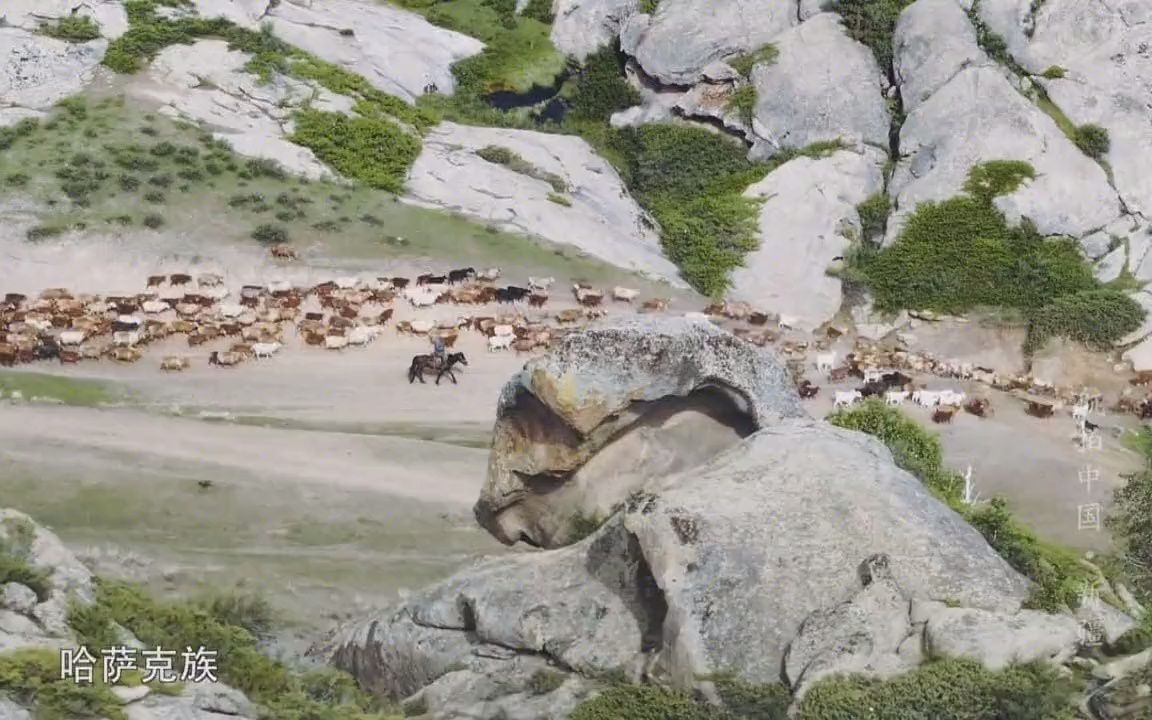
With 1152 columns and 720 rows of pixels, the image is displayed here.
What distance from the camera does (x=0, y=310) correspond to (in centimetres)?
4400

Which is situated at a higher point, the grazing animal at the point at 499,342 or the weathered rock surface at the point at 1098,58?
the weathered rock surface at the point at 1098,58

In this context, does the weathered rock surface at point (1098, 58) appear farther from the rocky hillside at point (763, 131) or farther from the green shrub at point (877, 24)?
the green shrub at point (877, 24)

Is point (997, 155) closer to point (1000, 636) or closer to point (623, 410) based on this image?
point (623, 410)

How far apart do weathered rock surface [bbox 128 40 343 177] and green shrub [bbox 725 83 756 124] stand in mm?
22207

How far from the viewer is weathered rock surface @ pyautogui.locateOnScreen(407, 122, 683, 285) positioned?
5738 centimetres

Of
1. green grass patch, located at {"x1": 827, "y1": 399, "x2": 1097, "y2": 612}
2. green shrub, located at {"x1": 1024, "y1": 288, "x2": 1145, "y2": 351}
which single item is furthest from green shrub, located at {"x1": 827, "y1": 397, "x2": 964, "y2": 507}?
green shrub, located at {"x1": 1024, "y1": 288, "x2": 1145, "y2": 351}

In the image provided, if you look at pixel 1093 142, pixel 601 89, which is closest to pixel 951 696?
pixel 1093 142

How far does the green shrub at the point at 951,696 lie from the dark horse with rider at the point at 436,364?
2683cm

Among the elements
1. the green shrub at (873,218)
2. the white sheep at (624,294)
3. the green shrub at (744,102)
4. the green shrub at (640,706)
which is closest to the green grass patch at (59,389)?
the white sheep at (624,294)

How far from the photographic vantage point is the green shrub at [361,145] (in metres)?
58.6

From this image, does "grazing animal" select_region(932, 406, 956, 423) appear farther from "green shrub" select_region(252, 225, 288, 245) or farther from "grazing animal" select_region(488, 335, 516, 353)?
"green shrub" select_region(252, 225, 288, 245)

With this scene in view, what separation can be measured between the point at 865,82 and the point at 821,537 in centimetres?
5332

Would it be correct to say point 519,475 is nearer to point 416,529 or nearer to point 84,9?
point 416,529

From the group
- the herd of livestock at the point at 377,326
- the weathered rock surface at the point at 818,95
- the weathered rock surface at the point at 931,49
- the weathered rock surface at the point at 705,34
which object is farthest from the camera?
the weathered rock surface at the point at 705,34
